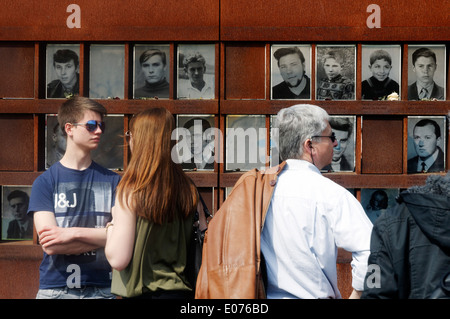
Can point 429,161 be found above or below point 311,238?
above

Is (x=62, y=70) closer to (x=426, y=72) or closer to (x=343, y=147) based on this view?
(x=343, y=147)

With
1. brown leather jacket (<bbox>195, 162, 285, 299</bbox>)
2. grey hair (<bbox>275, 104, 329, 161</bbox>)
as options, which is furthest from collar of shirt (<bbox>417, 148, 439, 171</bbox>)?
brown leather jacket (<bbox>195, 162, 285, 299</bbox>)

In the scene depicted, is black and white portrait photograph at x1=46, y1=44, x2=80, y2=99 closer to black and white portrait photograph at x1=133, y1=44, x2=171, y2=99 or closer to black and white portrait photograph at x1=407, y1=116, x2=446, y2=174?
black and white portrait photograph at x1=133, y1=44, x2=171, y2=99

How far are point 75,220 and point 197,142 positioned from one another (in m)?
1.23

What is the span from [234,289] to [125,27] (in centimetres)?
215

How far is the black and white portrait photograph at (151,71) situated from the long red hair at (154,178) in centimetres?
135

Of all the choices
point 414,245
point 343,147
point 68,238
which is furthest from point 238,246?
point 343,147

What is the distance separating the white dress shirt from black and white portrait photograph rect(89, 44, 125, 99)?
192 centimetres

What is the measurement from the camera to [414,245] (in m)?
1.76

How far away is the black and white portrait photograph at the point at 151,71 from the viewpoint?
3609 mm

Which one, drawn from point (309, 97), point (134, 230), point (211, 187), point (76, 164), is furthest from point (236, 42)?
point (134, 230)

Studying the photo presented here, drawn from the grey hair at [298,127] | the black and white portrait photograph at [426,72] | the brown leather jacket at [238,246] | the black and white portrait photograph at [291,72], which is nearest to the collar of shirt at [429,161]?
the black and white portrait photograph at [426,72]

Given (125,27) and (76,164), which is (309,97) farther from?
(76,164)
